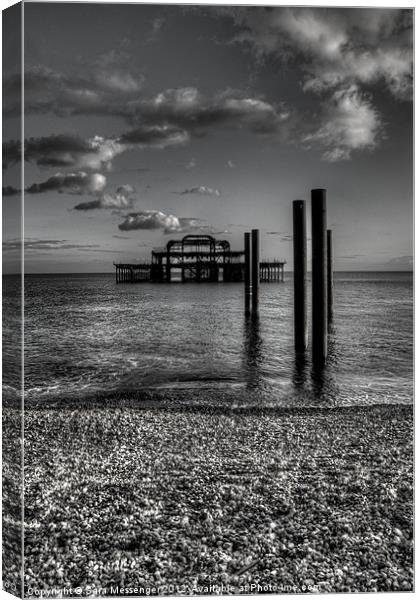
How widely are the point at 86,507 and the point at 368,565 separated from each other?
72.6 inches

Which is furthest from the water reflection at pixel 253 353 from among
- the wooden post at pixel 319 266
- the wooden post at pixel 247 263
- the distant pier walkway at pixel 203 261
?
the distant pier walkway at pixel 203 261

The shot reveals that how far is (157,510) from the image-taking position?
3299mm

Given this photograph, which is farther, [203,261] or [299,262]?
[203,261]

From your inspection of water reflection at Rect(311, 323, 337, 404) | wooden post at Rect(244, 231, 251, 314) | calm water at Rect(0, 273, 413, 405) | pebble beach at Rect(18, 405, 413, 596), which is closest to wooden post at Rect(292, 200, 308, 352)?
water reflection at Rect(311, 323, 337, 404)

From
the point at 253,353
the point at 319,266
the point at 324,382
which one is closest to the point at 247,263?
the point at 253,353

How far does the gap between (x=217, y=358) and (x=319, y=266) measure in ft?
15.3

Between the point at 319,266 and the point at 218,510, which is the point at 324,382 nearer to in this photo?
the point at 319,266

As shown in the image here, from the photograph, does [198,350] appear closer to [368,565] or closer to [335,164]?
[335,164]

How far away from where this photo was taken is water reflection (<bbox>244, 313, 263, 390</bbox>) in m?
9.07

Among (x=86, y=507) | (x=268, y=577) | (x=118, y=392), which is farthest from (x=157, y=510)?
(x=118, y=392)

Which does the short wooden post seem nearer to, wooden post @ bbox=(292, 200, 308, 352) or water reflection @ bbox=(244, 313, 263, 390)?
wooden post @ bbox=(292, 200, 308, 352)

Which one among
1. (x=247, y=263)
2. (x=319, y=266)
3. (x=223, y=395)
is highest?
(x=247, y=263)

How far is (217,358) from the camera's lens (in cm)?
1126

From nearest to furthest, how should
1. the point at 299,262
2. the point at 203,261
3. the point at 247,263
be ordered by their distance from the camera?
the point at 299,262, the point at 247,263, the point at 203,261
